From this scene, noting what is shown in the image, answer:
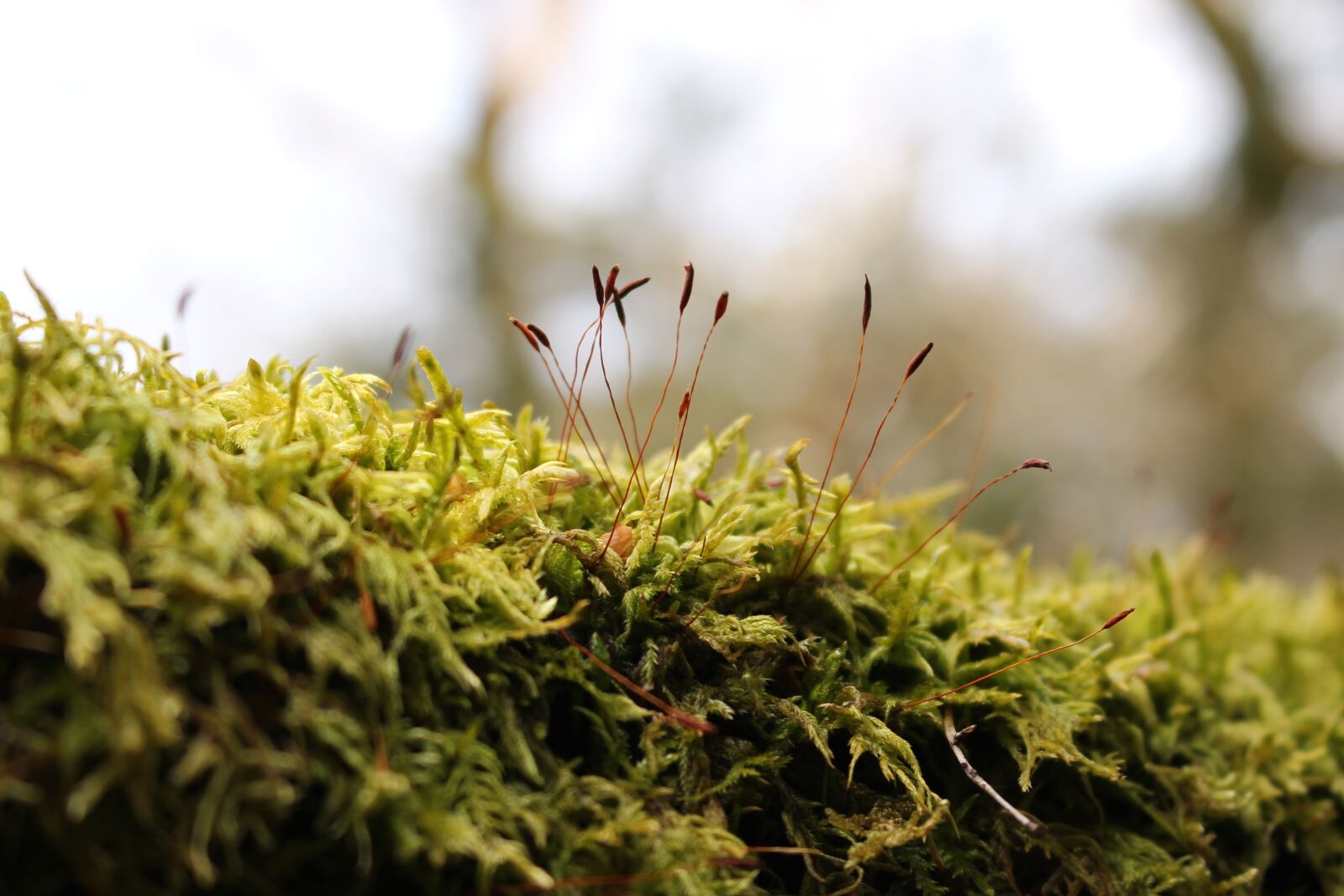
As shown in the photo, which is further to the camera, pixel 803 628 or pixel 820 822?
pixel 803 628

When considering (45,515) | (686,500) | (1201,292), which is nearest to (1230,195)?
(1201,292)

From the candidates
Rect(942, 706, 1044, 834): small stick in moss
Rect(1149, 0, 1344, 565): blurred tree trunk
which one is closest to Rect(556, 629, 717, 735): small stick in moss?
Rect(942, 706, 1044, 834): small stick in moss

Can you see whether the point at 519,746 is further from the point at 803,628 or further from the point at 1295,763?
the point at 1295,763

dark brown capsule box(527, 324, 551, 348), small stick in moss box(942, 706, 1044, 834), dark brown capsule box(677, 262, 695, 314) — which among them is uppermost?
dark brown capsule box(677, 262, 695, 314)

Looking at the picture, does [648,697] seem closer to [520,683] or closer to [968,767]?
[520,683]

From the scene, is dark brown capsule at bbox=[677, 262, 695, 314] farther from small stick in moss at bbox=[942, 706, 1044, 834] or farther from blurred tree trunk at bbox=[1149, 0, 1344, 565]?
blurred tree trunk at bbox=[1149, 0, 1344, 565]

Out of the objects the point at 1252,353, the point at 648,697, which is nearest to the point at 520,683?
the point at 648,697

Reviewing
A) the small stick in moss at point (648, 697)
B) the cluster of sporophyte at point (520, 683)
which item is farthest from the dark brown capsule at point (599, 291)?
the small stick in moss at point (648, 697)
